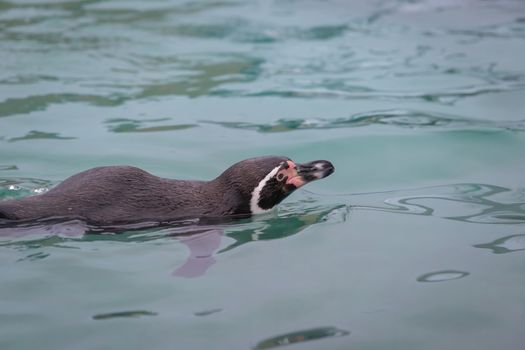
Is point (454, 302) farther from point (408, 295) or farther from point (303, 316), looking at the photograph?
point (303, 316)

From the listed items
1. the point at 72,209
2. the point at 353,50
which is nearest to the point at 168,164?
the point at 72,209

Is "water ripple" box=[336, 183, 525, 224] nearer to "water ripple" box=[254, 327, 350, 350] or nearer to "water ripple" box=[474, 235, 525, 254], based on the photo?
"water ripple" box=[474, 235, 525, 254]

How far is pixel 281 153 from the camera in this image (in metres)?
8.43

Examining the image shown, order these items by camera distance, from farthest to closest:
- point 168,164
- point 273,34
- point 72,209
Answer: point 273,34, point 168,164, point 72,209

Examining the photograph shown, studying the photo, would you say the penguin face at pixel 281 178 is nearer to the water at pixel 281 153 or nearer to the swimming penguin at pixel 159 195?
the swimming penguin at pixel 159 195

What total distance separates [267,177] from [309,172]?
12.0 inches

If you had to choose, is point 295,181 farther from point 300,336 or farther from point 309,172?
point 300,336

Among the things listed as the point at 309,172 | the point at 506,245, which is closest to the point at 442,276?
the point at 506,245

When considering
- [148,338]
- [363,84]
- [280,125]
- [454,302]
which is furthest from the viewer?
[363,84]

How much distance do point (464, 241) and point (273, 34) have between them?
8.22 meters

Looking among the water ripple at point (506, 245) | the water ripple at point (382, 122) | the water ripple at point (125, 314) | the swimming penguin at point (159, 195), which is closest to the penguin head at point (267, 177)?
the swimming penguin at point (159, 195)

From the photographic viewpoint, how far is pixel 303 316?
4.77 metres

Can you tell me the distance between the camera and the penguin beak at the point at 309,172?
21.3 ft

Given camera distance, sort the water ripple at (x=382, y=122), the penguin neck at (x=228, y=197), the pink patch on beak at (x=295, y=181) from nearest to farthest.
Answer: the penguin neck at (x=228, y=197), the pink patch on beak at (x=295, y=181), the water ripple at (x=382, y=122)
